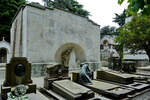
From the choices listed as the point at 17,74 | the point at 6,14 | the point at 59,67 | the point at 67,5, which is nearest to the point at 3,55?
the point at 6,14

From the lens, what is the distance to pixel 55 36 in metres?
8.90

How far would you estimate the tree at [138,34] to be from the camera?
28.7ft

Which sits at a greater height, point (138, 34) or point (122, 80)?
point (138, 34)

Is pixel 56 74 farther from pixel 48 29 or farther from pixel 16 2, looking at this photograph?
pixel 16 2

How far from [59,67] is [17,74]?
1902 millimetres

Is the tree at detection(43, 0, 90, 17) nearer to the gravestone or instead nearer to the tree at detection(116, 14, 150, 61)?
the tree at detection(116, 14, 150, 61)

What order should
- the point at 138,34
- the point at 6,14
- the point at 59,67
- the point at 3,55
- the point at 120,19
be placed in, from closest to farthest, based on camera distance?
the point at 59,67 → the point at 138,34 → the point at 3,55 → the point at 6,14 → the point at 120,19

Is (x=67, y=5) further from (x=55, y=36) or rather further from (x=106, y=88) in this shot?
(x=106, y=88)

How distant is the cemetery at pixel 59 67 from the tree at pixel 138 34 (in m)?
2.33

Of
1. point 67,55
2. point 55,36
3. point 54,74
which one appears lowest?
point 54,74

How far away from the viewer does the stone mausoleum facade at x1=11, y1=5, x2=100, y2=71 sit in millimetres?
7828

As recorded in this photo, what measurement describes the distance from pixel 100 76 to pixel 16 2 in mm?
22953

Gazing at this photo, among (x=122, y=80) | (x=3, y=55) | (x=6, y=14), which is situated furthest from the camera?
(x=6, y=14)

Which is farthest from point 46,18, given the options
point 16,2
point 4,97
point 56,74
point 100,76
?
point 16,2
